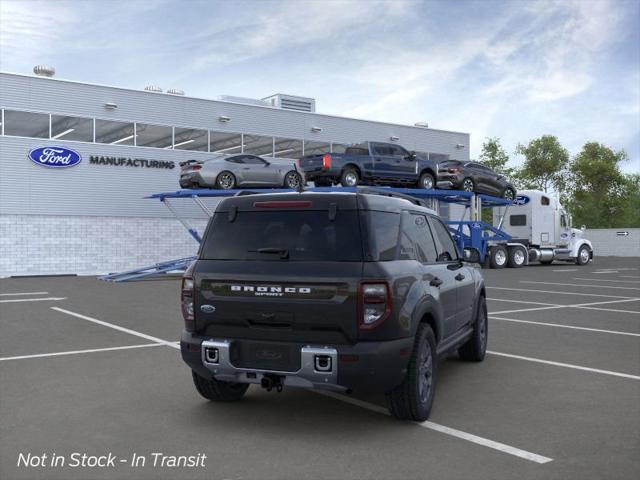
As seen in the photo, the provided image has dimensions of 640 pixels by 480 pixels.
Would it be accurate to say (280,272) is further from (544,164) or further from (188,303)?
(544,164)

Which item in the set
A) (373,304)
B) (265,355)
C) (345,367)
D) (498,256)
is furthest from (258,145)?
(345,367)

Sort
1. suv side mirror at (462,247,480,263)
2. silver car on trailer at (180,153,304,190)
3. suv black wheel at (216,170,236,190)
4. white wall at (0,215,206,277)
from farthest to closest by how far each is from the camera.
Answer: white wall at (0,215,206,277), suv black wheel at (216,170,236,190), silver car on trailer at (180,153,304,190), suv side mirror at (462,247,480,263)

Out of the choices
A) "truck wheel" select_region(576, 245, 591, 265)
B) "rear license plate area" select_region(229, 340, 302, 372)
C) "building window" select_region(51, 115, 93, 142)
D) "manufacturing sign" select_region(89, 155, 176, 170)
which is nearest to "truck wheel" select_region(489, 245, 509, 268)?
"truck wheel" select_region(576, 245, 591, 265)

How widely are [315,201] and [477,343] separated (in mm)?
3407

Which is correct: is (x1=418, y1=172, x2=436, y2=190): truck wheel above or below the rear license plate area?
above

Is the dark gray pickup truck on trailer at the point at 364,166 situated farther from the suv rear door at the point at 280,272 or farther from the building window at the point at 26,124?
the suv rear door at the point at 280,272

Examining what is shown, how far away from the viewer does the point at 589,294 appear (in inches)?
641

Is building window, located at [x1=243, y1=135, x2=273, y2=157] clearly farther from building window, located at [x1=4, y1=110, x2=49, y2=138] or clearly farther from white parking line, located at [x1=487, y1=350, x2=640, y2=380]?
white parking line, located at [x1=487, y1=350, x2=640, y2=380]

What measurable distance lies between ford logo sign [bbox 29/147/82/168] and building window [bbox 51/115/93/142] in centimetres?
60

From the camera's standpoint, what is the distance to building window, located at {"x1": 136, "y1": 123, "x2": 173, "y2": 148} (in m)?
29.0

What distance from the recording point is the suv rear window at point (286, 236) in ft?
16.6

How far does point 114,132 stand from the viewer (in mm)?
28375

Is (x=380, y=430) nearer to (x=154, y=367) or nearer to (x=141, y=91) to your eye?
(x=154, y=367)

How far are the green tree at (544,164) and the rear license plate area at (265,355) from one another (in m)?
69.7
